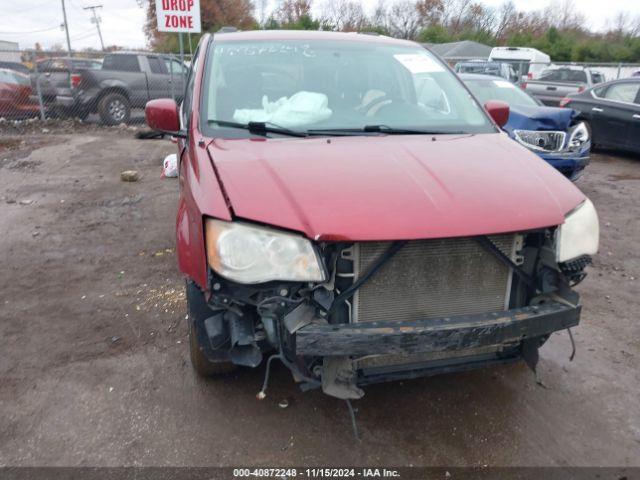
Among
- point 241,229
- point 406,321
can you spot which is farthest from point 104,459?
point 406,321

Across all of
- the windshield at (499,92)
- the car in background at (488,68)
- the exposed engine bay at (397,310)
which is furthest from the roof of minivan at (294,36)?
the car in background at (488,68)

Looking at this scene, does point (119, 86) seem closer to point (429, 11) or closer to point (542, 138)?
point (542, 138)

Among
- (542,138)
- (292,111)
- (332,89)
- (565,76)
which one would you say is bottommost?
(542,138)

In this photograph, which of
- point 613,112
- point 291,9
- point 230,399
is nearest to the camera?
point 230,399

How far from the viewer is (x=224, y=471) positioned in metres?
2.31

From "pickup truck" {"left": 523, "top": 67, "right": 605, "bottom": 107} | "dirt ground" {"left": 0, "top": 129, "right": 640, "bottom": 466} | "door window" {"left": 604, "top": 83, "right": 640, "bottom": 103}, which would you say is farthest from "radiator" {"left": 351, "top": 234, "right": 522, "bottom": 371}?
"pickup truck" {"left": 523, "top": 67, "right": 605, "bottom": 107}

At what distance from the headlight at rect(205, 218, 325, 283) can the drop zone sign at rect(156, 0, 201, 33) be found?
28.4 ft

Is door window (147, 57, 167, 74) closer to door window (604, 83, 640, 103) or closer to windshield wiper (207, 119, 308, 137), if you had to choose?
door window (604, 83, 640, 103)

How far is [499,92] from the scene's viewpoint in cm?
783

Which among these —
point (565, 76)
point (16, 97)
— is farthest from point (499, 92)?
point (16, 97)

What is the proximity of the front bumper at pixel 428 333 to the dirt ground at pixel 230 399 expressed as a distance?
26.1 inches

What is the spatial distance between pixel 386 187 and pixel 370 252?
32 cm

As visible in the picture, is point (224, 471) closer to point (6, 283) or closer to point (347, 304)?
point (347, 304)

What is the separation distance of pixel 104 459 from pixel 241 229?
4.23ft
